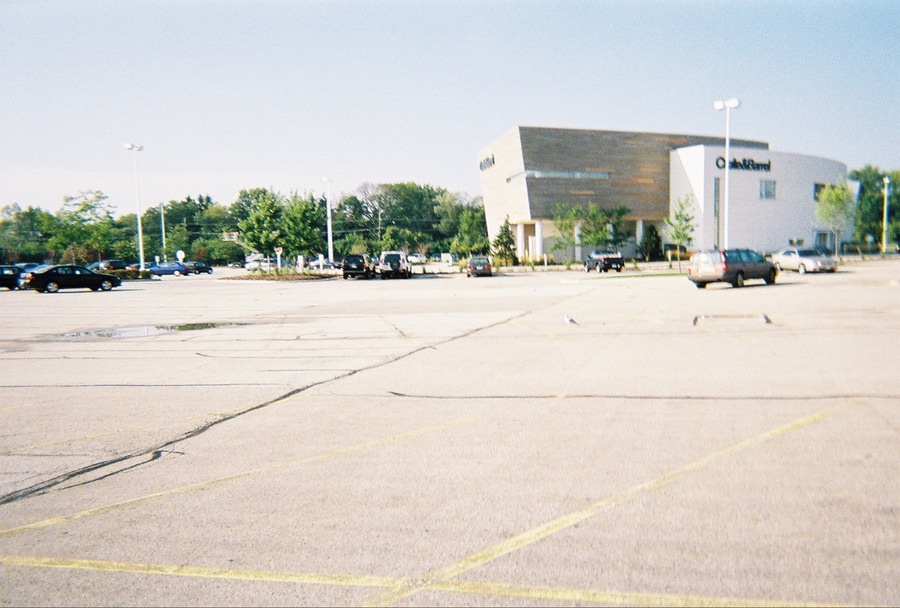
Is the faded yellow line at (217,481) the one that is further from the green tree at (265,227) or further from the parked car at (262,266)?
the parked car at (262,266)

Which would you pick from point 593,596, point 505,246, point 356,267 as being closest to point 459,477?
point 593,596

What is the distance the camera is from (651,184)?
72.8 metres

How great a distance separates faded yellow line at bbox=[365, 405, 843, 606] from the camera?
3344 millimetres

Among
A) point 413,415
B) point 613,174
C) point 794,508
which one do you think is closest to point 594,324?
point 413,415

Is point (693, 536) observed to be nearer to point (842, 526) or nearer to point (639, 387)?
point (842, 526)

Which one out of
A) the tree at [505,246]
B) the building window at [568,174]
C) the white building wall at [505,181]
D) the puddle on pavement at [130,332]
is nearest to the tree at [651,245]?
the building window at [568,174]

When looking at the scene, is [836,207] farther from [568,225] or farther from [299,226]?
[299,226]

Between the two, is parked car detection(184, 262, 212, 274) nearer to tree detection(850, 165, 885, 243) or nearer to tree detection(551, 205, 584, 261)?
tree detection(551, 205, 584, 261)

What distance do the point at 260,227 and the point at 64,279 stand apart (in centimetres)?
1588

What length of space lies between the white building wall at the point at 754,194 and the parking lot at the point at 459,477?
210 ft

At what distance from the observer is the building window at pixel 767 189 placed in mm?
74062

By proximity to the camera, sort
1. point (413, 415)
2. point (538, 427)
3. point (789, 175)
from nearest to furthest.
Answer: point (538, 427), point (413, 415), point (789, 175)

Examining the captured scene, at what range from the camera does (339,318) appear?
18.7 m

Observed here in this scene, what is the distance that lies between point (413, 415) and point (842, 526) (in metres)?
4.26
